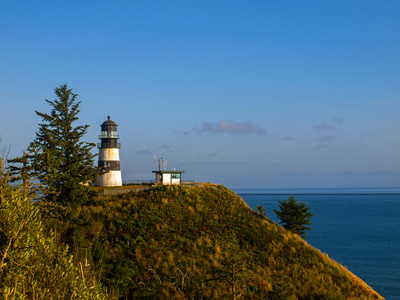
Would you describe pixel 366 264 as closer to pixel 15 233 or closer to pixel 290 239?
pixel 290 239

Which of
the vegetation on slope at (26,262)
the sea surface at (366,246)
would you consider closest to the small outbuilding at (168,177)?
the sea surface at (366,246)

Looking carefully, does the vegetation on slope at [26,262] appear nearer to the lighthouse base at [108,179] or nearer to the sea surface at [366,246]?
the lighthouse base at [108,179]

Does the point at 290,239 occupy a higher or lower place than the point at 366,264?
higher

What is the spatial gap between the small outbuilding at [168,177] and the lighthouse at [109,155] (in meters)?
6.00

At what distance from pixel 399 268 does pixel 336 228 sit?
5219 centimetres

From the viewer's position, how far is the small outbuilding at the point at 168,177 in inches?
2106

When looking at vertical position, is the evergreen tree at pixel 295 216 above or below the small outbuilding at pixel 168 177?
below

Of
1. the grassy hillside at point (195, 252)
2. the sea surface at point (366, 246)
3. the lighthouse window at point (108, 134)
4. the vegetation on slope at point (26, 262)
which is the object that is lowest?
the sea surface at point (366, 246)

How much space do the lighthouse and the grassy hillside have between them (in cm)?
1082

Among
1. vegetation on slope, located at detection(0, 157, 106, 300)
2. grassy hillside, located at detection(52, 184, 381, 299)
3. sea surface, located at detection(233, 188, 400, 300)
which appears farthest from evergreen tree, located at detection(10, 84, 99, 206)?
sea surface, located at detection(233, 188, 400, 300)

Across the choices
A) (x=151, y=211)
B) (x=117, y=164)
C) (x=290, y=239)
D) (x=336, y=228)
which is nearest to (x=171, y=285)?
(x=151, y=211)

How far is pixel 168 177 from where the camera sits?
53812 mm

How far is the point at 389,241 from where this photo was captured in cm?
9262

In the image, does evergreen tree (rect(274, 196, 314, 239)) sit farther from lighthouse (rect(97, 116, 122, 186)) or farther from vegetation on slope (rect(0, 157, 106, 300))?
vegetation on slope (rect(0, 157, 106, 300))
